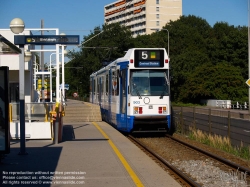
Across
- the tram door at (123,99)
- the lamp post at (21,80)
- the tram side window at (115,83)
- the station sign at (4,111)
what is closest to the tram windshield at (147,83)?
the tram door at (123,99)

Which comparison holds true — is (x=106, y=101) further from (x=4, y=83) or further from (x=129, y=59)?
(x=4, y=83)

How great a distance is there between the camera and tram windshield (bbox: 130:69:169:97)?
21.3m

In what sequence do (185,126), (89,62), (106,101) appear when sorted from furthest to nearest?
1. (89,62)
2. (106,101)
3. (185,126)

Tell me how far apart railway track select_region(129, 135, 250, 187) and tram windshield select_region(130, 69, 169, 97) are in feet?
7.46

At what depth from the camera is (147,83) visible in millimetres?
21391

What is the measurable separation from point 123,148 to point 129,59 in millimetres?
5726

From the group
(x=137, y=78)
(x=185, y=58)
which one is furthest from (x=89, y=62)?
(x=137, y=78)

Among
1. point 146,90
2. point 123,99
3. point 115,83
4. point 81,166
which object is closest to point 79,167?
point 81,166

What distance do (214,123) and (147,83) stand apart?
3146mm

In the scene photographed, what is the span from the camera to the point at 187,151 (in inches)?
687

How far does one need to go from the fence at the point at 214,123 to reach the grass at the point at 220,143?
A: 23cm

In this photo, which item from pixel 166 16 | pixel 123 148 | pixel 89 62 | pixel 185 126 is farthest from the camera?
pixel 166 16

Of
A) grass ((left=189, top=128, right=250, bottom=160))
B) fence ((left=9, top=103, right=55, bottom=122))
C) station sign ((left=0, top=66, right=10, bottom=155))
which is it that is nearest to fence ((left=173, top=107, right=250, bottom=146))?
grass ((left=189, top=128, right=250, bottom=160))

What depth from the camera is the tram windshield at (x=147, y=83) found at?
2131 cm
